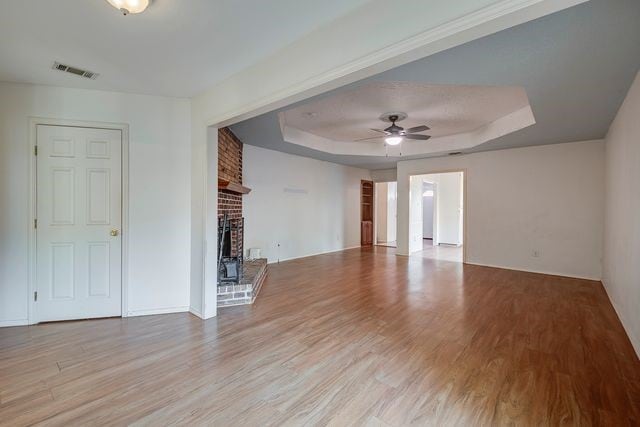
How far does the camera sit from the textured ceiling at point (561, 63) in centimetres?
194

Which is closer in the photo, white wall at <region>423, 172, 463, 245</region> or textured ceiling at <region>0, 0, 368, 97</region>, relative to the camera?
textured ceiling at <region>0, 0, 368, 97</region>

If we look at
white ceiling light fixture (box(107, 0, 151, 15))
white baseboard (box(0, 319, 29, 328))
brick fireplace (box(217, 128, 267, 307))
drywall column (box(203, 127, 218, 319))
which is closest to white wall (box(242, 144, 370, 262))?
brick fireplace (box(217, 128, 267, 307))

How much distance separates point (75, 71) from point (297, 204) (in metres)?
4.69

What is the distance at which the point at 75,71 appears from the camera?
9.08 ft

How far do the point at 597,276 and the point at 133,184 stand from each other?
23.8 ft

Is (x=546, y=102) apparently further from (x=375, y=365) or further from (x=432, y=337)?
(x=375, y=365)

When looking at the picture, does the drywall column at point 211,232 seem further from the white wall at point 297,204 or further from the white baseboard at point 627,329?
the white baseboard at point 627,329

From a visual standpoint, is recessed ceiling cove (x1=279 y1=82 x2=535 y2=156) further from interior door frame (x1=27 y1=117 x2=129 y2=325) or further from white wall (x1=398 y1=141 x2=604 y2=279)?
interior door frame (x1=27 y1=117 x2=129 y2=325)

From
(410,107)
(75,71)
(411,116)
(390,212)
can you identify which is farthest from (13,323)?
(390,212)

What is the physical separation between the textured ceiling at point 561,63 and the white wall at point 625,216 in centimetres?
26

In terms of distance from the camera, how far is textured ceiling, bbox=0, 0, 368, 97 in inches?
75.0

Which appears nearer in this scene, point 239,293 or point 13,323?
point 13,323

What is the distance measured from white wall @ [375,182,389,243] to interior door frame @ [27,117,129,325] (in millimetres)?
8191

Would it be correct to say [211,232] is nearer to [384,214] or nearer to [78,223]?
[78,223]
